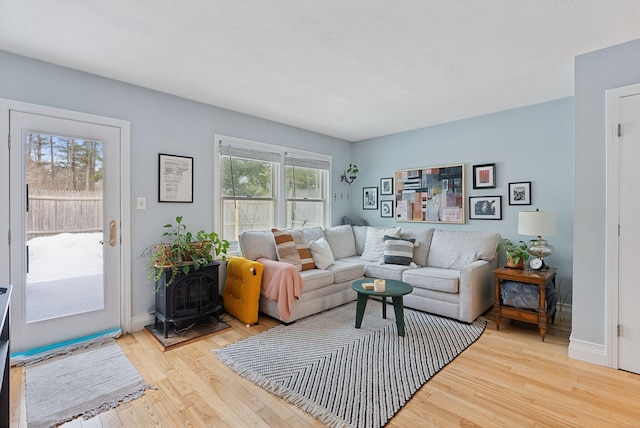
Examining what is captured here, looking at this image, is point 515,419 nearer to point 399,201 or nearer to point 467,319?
point 467,319

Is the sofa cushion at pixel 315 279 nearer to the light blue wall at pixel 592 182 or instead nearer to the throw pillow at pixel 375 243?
the throw pillow at pixel 375 243

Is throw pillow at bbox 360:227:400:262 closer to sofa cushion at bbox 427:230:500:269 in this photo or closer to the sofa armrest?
sofa cushion at bbox 427:230:500:269

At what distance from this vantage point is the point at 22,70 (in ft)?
7.95

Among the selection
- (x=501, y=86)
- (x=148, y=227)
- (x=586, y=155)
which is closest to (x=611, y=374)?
(x=586, y=155)

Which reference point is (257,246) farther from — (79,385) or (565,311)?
(565,311)

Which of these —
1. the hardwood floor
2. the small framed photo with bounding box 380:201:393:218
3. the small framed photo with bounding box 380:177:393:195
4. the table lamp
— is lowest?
the hardwood floor

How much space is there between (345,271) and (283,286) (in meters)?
0.98

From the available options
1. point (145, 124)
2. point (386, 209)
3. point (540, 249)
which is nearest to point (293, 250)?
point (386, 209)

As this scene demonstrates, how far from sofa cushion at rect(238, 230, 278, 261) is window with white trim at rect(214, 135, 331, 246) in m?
0.33

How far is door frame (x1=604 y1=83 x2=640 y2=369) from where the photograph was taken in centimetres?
226

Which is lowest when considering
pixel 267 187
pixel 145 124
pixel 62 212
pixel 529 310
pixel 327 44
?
pixel 529 310

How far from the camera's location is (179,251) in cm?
295

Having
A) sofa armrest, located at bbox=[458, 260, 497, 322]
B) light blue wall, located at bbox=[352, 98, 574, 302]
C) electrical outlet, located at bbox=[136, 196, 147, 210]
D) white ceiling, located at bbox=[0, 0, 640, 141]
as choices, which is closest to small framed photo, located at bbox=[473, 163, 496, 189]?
light blue wall, located at bbox=[352, 98, 574, 302]

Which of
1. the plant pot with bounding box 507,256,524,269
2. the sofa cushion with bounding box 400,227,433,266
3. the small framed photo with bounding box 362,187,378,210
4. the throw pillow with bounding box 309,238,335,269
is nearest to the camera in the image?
the plant pot with bounding box 507,256,524,269
